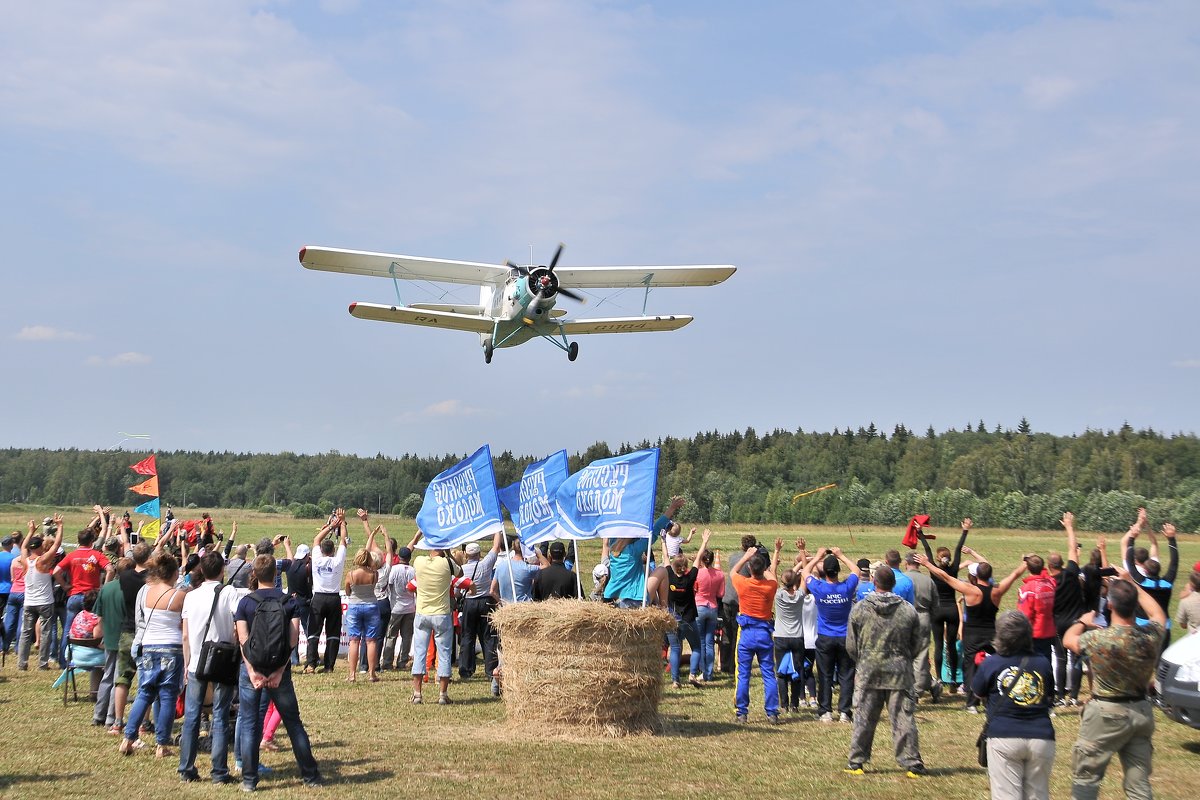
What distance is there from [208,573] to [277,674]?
1030 millimetres

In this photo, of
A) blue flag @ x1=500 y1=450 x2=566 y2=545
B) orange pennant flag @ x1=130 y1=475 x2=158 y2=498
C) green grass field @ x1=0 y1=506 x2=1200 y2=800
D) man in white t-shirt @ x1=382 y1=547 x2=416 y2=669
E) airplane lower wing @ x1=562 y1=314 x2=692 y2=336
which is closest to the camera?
green grass field @ x1=0 y1=506 x2=1200 y2=800

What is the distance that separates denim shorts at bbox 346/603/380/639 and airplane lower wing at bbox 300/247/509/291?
52.3 feet

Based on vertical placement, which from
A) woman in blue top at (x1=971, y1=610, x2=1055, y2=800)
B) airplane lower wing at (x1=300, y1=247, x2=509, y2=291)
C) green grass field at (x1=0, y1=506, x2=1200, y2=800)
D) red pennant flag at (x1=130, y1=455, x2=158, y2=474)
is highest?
airplane lower wing at (x1=300, y1=247, x2=509, y2=291)

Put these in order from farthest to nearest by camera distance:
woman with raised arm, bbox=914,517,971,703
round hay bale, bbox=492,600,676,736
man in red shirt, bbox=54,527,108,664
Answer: woman with raised arm, bbox=914,517,971,703 < man in red shirt, bbox=54,527,108,664 < round hay bale, bbox=492,600,676,736

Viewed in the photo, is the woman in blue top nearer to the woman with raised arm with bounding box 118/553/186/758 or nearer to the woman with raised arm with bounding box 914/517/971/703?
the woman with raised arm with bounding box 914/517/971/703

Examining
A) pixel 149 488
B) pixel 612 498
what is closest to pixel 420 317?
pixel 149 488

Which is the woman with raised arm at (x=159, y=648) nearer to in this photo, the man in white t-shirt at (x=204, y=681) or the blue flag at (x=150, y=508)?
the man in white t-shirt at (x=204, y=681)

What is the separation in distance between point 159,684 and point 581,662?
3.67m

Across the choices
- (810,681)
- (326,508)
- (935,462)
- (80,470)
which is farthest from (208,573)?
(80,470)

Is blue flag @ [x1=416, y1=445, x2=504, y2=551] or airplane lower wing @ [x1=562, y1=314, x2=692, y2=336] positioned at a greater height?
airplane lower wing @ [x1=562, y1=314, x2=692, y2=336]

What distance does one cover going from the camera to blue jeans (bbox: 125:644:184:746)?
8.40 m

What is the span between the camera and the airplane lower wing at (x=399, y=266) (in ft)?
90.2

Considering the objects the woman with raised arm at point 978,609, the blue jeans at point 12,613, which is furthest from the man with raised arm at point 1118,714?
the blue jeans at point 12,613

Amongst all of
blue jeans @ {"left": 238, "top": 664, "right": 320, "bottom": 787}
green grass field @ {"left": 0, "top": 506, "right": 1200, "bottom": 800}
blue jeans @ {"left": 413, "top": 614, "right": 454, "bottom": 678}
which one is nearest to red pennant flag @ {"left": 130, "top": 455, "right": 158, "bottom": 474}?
green grass field @ {"left": 0, "top": 506, "right": 1200, "bottom": 800}
